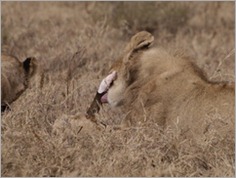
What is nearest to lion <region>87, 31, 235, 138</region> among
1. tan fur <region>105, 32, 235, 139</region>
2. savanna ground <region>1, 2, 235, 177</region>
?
tan fur <region>105, 32, 235, 139</region>

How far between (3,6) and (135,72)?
5863 mm

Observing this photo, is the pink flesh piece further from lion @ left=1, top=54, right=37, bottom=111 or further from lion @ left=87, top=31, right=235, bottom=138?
lion @ left=1, top=54, right=37, bottom=111

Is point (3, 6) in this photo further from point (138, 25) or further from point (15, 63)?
point (15, 63)

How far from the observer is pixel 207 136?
513 centimetres

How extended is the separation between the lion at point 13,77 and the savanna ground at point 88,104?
81mm

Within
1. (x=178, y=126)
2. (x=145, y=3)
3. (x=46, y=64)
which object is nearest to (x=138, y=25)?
(x=145, y=3)

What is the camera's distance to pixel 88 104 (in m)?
6.59

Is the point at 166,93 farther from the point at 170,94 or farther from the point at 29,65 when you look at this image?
the point at 29,65

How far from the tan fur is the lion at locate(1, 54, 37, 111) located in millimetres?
887

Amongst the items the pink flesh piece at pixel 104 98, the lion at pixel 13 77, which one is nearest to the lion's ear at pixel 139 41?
the pink flesh piece at pixel 104 98

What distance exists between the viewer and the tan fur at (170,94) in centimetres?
531

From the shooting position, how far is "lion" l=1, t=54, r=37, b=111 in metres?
6.16

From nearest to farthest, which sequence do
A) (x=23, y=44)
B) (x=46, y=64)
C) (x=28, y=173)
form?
(x=28, y=173) < (x=46, y=64) < (x=23, y=44)

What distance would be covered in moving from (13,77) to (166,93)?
55.4 inches
